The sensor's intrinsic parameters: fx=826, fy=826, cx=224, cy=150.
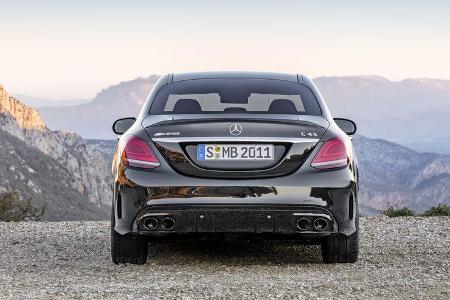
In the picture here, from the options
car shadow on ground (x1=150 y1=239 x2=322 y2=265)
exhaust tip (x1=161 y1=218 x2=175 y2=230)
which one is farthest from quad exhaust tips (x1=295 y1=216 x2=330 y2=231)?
exhaust tip (x1=161 y1=218 x2=175 y2=230)

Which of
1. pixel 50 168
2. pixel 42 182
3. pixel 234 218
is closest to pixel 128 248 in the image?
pixel 234 218

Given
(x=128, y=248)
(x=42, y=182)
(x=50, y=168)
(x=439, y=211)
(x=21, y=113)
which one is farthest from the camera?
→ (x=21, y=113)

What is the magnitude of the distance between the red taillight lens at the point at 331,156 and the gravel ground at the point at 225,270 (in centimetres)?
86

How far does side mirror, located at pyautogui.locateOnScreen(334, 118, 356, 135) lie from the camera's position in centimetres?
735

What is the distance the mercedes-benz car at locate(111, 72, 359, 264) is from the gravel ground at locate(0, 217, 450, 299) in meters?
0.38

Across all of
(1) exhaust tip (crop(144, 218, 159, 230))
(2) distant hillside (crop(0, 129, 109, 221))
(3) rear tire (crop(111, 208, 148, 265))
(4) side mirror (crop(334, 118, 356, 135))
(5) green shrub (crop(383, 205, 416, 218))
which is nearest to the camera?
(1) exhaust tip (crop(144, 218, 159, 230))

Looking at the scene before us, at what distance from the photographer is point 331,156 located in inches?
251

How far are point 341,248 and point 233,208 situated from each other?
3.84 feet

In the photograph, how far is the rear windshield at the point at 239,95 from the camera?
23.0 feet

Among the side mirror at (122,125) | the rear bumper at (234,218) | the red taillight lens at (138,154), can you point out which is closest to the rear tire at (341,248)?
the rear bumper at (234,218)

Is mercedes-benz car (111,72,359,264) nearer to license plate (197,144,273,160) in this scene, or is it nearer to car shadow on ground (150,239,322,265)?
license plate (197,144,273,160)

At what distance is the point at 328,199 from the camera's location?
249 inches

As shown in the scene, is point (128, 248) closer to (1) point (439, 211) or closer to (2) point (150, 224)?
(2) point (150, 224)

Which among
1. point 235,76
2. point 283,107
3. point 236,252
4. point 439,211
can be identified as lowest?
point 439,211
